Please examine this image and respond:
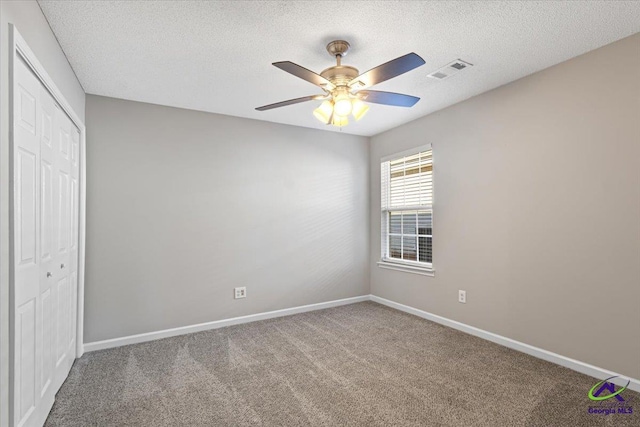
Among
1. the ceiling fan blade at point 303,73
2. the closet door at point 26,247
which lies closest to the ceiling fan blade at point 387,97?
the ceiling fan blade at point 303,73

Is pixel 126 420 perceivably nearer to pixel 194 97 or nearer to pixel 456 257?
pixel 194 97

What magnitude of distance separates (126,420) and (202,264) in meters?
1.83

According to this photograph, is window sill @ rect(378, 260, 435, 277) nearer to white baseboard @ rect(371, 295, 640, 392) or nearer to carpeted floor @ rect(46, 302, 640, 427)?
white baseboard @ rect(371, 295, 640, 392)

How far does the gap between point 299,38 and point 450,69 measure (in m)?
1.35

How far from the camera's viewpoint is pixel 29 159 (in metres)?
1.78

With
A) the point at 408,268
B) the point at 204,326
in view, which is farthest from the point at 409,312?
the point at 204,326

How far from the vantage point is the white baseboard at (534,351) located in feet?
7.90

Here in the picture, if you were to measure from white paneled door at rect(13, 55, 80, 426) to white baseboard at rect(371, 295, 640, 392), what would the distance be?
3.56 meters

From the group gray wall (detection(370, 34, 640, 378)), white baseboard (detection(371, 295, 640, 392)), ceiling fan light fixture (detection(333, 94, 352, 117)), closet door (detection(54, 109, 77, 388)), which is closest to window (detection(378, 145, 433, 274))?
gray wall (detection(370, 34, 640, 378))

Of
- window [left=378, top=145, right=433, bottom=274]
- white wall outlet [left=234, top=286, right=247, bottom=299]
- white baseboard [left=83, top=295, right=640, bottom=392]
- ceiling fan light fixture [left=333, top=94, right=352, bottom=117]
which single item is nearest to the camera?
ceiling fan light fixture [left=333, top=94, right=352, bottom=117]

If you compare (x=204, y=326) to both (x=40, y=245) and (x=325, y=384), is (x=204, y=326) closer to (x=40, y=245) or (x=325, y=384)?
(x=325, y=384)

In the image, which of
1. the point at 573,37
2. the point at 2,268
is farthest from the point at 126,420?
the point at 573,37

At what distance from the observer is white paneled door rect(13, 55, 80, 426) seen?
64.7 inches

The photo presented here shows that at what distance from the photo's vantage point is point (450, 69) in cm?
284
